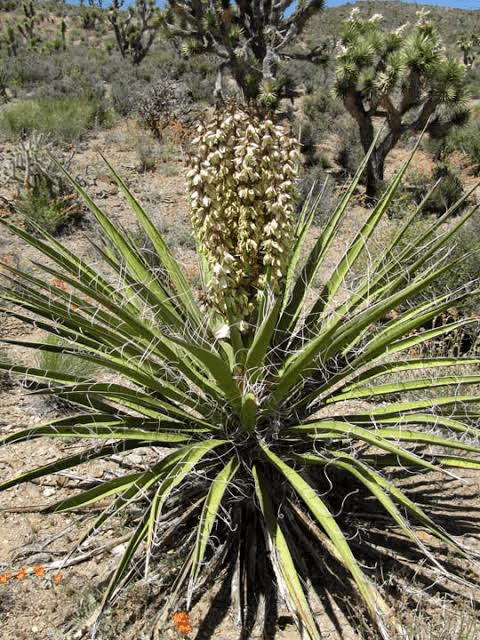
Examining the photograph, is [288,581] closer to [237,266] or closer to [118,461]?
[237,266]

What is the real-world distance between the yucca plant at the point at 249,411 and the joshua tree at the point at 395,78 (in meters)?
6.90

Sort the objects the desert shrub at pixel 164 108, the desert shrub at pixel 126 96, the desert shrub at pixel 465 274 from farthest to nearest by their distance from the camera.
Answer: the desert shrub at pixel 126 96
the desert shrub at pixel 164 108
the desert shrub at pixel 465 274

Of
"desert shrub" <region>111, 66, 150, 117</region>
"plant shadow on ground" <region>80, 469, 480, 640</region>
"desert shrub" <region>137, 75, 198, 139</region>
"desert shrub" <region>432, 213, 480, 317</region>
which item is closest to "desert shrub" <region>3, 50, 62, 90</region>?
"desert shrub" <region>111, 66, 150, 117</region>

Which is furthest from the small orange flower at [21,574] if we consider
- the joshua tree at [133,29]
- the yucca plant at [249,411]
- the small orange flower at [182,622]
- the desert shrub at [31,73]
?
the joshua tree at [133,29]

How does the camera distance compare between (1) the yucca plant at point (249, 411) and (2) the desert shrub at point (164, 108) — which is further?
(2) the desert shrub at point (164, 108)

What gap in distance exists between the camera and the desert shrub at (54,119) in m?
9.14

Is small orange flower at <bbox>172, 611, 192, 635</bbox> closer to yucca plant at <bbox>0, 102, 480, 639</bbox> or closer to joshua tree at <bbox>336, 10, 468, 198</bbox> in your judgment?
yucca plant at <bbox>0, 102, 480, 639</bbox>

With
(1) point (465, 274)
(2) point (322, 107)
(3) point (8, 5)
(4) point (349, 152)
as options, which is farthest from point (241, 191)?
(3) point (8, 5)

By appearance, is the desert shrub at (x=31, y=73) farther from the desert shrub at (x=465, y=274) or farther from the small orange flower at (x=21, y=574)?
the small orange flower at (x=21, y=574)

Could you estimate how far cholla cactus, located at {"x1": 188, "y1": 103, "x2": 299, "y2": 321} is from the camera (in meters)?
1.80

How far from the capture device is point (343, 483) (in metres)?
2.45

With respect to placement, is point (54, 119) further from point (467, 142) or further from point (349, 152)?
point (467, 142)

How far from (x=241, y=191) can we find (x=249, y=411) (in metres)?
0.80

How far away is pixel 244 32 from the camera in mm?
11664
